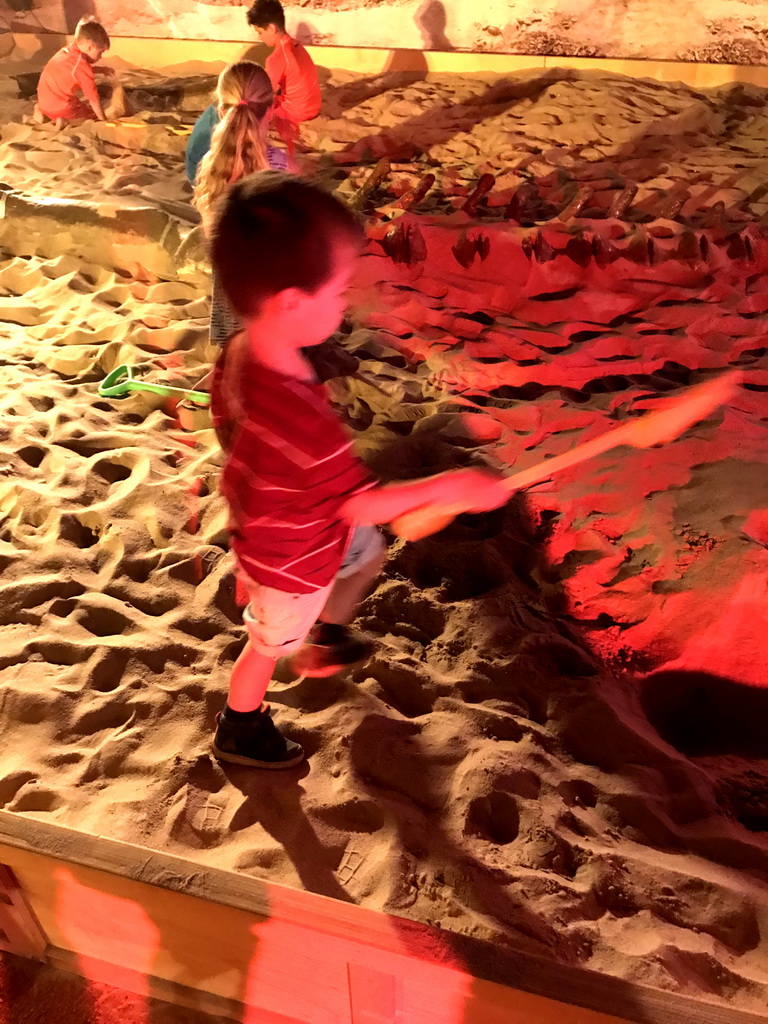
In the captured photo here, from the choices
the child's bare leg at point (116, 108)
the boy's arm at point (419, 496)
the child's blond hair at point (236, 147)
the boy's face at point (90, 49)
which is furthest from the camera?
the child's bare leg at point (116, 108)

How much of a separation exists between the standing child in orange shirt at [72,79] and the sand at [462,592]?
134 cm

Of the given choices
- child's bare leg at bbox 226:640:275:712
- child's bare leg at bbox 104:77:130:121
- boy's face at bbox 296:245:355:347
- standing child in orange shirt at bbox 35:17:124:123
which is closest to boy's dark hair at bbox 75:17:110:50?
standing child in orange shirt at bbox 35:17:124:123

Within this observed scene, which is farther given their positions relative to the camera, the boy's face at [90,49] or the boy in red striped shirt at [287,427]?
the boy's face at [90,49]

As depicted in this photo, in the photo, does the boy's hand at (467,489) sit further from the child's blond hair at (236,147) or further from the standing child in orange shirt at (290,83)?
the standing child in orange shirt at (290,83)

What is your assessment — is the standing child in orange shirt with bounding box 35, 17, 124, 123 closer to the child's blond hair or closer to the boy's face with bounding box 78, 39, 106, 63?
the boy's face with bounding box 78, 39, 106, 63

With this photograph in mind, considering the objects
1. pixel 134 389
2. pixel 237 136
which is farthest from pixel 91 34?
pixel 237 136

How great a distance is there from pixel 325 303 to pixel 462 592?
1.33 m

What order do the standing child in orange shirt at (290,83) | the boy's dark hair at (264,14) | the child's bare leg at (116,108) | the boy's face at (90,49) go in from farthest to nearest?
1. the child's bare leg at (116,108)
2. the boy's face at (90,49)
3. the standing child in orange shirt at (290,83)
4. the boy's dark hair at (264,14)

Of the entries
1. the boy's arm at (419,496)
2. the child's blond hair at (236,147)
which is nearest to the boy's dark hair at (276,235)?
the boy's arm at (419,496)

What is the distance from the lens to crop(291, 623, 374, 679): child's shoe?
6.93 ft

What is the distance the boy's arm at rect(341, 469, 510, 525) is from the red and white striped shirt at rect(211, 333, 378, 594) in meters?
0.03

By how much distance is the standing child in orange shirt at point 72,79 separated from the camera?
5523mm

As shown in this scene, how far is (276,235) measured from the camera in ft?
4.00

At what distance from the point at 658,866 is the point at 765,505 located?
1.43 m
